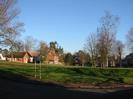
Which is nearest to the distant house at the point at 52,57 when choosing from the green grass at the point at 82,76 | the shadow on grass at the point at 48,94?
the green grass at the point at 82,76

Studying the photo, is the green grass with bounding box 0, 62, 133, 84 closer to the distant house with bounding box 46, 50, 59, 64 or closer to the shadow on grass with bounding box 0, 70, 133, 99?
the shadow on grass with bounding box 0, 70, 133, 99

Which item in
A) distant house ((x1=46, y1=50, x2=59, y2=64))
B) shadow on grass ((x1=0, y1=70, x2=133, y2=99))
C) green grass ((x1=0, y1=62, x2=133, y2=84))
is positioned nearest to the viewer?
shadow on grass ((x1=0, y1=70, x2=133, y2=99))

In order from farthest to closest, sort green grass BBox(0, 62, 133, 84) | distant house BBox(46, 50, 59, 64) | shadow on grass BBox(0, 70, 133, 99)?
distant house BBox(46, 50, 59, 64) → green grass BBox(0, 62, 133, 84) → shadow on grass BBox(0, 70, 133, 99)

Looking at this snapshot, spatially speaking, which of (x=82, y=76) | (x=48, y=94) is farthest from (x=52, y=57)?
(x=48, y=94)

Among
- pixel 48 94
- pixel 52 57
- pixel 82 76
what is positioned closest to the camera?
A: pixel 48 94

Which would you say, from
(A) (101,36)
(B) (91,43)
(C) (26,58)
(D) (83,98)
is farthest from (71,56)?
(D) (83,98)

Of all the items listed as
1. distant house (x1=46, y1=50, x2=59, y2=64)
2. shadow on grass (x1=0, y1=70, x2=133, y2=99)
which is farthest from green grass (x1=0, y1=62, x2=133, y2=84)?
distant house (x1=46, y1=50, x2=59, y2=64)

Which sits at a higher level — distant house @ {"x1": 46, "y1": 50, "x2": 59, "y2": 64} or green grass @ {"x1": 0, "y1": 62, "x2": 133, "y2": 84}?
distant house @ {"x1": 46, "y1": 50, "x2": 59, "y2": 64}

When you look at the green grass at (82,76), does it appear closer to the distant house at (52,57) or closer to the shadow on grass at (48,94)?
the shadow on grass at (48,94)

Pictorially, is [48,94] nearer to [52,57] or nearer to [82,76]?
[82,76]

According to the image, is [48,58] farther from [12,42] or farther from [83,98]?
[83,98]

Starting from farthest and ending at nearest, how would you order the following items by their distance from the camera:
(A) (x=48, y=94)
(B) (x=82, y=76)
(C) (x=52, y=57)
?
(C) (x=52, y=57) → (B) (x=82, y=76) → (A) (x=48, y=94)

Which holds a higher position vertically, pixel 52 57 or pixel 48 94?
pixel 52 57

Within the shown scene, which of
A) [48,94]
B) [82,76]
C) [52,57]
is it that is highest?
[52,57]
